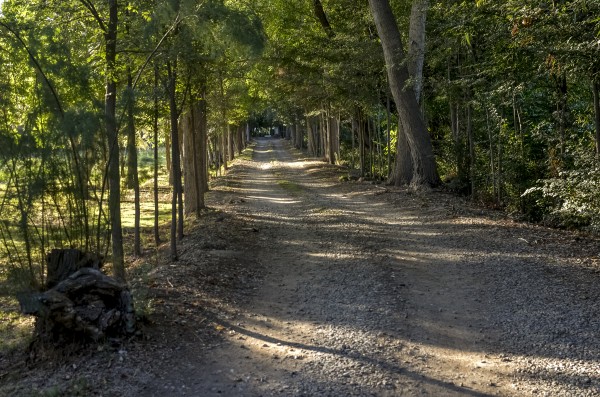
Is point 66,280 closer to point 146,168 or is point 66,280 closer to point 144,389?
point 144,389

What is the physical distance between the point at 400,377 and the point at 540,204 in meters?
8.54

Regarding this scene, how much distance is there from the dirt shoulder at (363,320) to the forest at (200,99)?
1.18m

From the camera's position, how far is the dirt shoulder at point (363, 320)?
209 inches

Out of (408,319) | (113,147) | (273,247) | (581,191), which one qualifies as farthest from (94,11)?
(581,191)

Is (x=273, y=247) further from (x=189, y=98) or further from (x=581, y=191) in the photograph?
(x=581, y=191)

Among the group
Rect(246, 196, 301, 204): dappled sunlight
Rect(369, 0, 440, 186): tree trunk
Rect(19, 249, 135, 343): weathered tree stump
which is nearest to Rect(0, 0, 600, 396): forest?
Rect(19, 249, 135, 343): weathered tree stump

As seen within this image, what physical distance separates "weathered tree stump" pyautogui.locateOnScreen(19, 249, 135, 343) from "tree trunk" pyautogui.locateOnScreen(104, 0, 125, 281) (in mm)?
1041

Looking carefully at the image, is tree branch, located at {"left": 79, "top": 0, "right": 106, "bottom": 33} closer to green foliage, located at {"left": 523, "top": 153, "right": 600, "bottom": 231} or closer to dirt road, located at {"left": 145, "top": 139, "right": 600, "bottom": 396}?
dirt road, located at {"left": 145, "top": 139, "right": 600, "bottom": 396}

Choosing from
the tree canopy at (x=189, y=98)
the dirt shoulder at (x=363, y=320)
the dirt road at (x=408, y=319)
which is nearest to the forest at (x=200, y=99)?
the tree canopy at (x=189, y=98)

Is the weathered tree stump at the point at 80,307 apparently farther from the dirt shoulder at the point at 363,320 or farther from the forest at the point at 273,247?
the dirt shoulder at the point at 363,320

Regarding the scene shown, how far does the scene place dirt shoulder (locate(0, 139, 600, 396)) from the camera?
5305 millimetres

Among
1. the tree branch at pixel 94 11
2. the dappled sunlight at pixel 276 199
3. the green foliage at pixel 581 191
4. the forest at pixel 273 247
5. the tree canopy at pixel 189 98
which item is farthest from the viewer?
the dappled sunlight at pixel 276 199

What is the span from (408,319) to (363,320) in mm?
554

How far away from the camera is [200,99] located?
1341 centimetres
